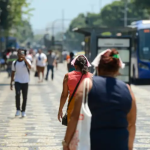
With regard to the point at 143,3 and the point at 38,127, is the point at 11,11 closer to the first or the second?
the point at 143,3

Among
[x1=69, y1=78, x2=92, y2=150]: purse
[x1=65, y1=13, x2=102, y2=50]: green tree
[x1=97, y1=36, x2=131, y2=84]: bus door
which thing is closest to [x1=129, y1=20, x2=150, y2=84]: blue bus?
[x1=97, y1=36, x2=131, y2=84]: bus door

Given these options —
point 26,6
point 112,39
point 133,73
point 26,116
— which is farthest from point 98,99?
point 26,6

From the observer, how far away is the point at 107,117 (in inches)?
174

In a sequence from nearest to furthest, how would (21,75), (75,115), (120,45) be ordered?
1. (75,115)
2. (21,75)
3. (120,45)

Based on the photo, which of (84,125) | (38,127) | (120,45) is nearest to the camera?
(84,125)

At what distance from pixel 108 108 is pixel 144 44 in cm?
2211

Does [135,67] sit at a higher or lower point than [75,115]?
lower

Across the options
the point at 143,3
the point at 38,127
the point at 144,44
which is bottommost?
the point at 38,127

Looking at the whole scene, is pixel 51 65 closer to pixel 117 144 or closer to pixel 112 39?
pixel 112 39

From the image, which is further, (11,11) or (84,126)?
(11,11)

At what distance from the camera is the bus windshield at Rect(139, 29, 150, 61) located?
26109mm

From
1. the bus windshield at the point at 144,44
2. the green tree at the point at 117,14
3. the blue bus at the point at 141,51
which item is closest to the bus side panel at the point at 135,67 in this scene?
the blue bus at the point at 141,51

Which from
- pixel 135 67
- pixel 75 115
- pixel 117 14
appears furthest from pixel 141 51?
pixel 117 14

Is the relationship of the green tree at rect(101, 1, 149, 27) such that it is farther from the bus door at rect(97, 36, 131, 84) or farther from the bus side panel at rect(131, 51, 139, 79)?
the bus door at rect(97, 36, 131, 84)
